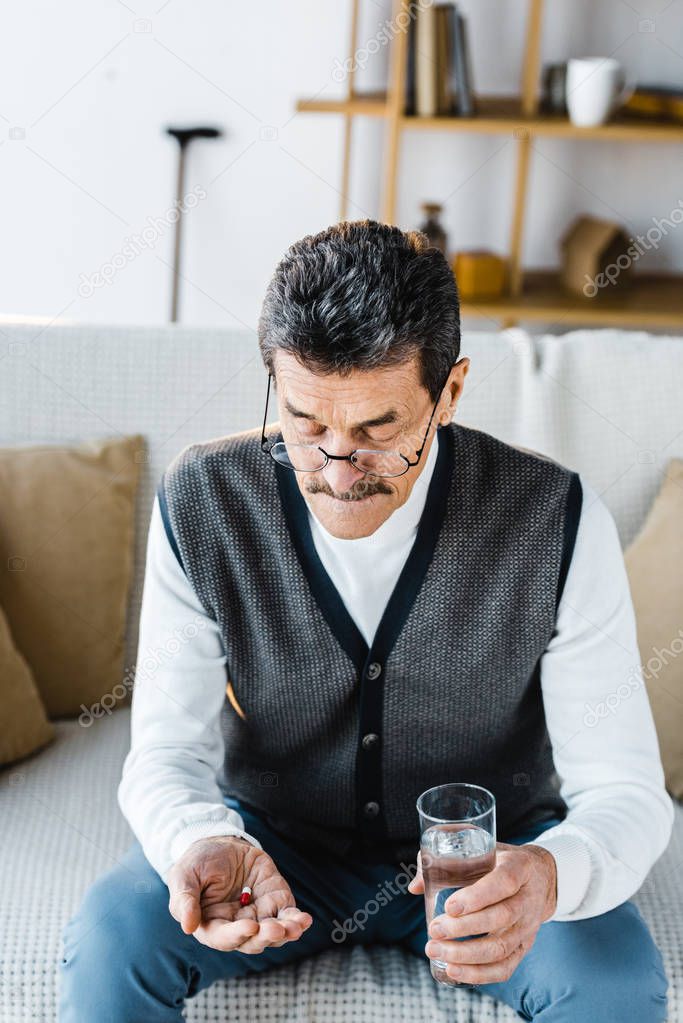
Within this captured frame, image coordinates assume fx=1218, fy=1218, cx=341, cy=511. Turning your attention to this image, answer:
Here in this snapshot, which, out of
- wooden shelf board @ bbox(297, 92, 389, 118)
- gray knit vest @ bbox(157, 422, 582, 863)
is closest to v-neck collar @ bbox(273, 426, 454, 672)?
gray knit vest @ bbox(157, 422, 582, 863)

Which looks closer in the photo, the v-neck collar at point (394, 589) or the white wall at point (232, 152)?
the v-neck collar at point (394, 589)

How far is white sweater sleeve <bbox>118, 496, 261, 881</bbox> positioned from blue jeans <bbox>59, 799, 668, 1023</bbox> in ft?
0.32

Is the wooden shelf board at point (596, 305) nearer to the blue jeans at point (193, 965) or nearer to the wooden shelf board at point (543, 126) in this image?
the wooden shelf board at point (543, 126)

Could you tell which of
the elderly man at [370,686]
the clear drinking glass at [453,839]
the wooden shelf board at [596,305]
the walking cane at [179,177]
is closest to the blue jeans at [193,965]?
the elderly man at [370,686]

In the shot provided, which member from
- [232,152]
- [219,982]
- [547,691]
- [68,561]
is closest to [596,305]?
[232,152]

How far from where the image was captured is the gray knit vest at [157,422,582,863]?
1.48 meters

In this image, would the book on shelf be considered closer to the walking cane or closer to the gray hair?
the walking cane

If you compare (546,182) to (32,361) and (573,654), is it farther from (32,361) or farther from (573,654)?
(573,654)

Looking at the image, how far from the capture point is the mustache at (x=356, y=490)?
1.32 m

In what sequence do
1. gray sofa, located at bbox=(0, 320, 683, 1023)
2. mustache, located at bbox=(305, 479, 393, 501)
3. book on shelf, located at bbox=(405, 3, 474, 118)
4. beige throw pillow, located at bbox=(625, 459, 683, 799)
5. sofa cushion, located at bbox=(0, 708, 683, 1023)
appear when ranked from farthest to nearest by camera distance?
book on shelf, located at bbox=(405, 3, 474, 118)
gray sofa, located at bbox=(0, 320, 683, 1023)
beige throw pillow, located at bbox=(625, 459, 683, 799)
sofa cushion, located at bbox=(0, 708, 683, 1023)
mustache, located at bbox=(305, 479, 393, 501)

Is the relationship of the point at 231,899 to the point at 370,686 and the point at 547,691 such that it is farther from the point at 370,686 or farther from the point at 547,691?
the point at 547,691

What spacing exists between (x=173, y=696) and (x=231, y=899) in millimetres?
277

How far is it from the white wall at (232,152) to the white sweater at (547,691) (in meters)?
2.21

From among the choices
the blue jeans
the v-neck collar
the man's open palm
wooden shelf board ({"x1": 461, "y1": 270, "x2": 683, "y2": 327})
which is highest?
wooden shelf board ({"x1": 461, "y1": 270, "x2": 683, "y2": 327})
